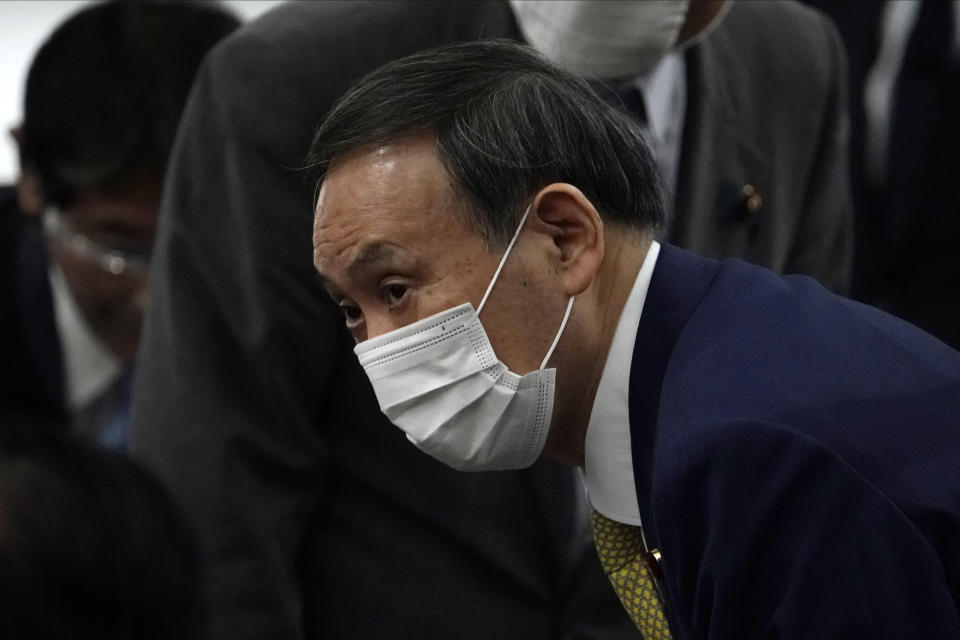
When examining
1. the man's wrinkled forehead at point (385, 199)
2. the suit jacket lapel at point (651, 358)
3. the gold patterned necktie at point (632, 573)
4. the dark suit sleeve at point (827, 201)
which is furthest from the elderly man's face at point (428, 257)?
the dark suit sleeve at point (827, 201)

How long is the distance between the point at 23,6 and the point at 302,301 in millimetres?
3160

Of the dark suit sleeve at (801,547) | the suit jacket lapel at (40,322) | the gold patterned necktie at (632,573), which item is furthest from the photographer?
the suit jacket lapel at (40,322)

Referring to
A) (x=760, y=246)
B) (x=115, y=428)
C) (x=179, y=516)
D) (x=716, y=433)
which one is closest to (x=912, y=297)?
(x=760, y=246)

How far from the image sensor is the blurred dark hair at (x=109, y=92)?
3.59m

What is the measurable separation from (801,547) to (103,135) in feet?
6.81

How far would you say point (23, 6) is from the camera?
5.59 meters

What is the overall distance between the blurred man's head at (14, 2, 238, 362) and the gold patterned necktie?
5.14 feet

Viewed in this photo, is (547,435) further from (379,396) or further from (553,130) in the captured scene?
(553,130)

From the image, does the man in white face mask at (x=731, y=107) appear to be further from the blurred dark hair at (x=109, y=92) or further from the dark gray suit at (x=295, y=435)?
the blurred dark hair at (x=109, y=92)

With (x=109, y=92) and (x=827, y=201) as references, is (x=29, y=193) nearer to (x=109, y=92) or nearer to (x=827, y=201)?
(x=109, y=92)

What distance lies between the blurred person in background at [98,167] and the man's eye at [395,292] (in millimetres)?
1425

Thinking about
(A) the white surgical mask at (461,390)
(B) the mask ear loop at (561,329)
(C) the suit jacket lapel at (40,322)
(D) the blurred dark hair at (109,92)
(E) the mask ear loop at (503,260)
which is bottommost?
(C) the suit jacket lapel at (40,322)

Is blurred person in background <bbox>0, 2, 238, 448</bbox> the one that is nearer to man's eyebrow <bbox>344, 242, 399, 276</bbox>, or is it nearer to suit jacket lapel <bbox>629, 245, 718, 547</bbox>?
man's eyebrow <bbox>344, 242, 399, 276</bbox>

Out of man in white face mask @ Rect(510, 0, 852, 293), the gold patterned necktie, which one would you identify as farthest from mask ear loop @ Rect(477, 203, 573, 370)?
man in white face mask @ Rect(510, 0, 852, 293)
